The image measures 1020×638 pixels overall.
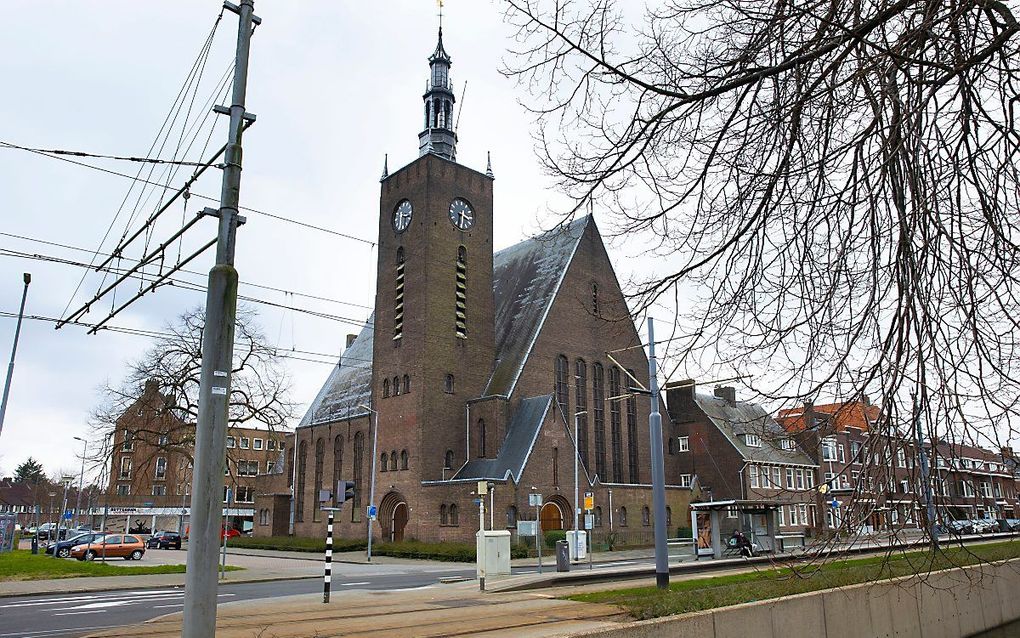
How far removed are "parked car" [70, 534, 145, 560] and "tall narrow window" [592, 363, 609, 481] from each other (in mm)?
25194

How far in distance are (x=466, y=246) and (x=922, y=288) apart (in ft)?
139

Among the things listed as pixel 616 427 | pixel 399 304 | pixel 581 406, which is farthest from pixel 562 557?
pixel 399 304

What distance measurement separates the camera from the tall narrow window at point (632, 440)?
49219mm

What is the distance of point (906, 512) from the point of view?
5.91 meters

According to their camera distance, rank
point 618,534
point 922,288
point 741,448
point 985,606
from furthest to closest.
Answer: point 741,448, point 618,534, point 985,606, point 922,288

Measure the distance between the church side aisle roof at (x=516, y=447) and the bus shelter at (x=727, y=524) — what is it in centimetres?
1210

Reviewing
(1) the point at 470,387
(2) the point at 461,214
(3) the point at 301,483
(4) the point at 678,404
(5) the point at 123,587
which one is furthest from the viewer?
(4) the point at 678,404

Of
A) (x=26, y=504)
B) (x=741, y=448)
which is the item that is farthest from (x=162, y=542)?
(x=26, y=504)

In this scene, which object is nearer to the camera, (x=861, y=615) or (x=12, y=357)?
(x=861, y=615)

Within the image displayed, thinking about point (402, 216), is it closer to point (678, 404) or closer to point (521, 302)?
point (521, 302)

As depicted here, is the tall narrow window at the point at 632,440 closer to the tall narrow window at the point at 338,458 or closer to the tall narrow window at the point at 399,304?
the tall narrow window at the point at 399,304

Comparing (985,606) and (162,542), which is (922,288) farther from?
(162,542)

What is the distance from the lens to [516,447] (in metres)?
41.5

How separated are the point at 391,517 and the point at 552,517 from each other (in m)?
9.75
